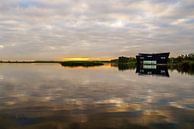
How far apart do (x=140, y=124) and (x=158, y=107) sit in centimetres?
646

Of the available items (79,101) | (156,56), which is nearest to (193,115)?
(79,101)

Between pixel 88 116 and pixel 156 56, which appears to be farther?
pixel 156 56

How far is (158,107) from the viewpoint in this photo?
2195 cm

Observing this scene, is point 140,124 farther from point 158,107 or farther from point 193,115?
point 158,107

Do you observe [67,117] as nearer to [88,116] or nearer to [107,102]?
[88,116]

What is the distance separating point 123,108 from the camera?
21359 mm

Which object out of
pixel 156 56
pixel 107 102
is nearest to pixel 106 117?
pixel 107 102

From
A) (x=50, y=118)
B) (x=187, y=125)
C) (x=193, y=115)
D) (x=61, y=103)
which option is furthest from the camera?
(x=61, y=103)

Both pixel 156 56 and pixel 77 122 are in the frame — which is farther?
pixel 156 56

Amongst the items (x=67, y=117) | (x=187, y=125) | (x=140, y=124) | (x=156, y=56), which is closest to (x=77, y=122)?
(x=67, y=117)

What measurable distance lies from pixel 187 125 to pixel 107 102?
945 cm

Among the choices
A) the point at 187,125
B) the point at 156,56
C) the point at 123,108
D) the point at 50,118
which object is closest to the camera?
the point at 187,125

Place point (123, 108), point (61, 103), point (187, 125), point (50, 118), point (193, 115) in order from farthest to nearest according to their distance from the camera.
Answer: point (61, 103)
point (123, 108)
point (193, 115)
point (50, 118)
point (187, 125)

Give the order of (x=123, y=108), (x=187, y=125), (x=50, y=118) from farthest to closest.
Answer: (x=123, y=108) → (x=50, y=118) → (x=187, y=125)
